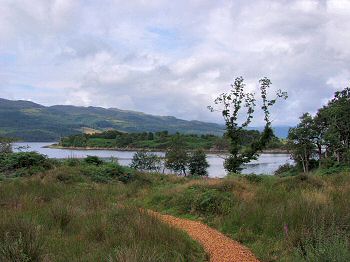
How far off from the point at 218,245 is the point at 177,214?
13.7 feet

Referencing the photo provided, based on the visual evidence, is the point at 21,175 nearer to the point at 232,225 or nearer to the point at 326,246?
the point at 232,225

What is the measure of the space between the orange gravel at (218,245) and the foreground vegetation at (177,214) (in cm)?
25

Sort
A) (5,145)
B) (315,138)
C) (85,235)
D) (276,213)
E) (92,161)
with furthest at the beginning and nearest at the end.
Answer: (315,138) → (5,145) → (92,161) → (276,213) → (85,235)

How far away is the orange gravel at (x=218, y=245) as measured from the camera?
762 cm

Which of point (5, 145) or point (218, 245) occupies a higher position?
point (5, 145)

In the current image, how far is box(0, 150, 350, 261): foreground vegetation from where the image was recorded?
6109mm

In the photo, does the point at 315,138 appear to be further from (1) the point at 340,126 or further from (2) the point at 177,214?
(2) the point at 177,214

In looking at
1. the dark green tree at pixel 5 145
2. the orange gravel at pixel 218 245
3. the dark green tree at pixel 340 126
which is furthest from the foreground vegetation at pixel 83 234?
the dark green tree at pixel 340 126

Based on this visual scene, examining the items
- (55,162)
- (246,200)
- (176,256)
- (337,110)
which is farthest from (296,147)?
(176,256)

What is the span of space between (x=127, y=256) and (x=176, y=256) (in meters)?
1.73

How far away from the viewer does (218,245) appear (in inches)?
331

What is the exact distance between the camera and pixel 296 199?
10016 mm

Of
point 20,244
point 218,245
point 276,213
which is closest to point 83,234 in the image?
point 20,244

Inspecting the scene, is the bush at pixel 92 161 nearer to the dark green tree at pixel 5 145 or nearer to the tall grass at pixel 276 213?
the dark green tree at pixel 5 145
